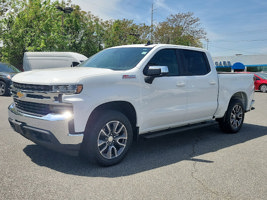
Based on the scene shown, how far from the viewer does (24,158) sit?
4.48 m

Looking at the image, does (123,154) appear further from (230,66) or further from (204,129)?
(230,66)

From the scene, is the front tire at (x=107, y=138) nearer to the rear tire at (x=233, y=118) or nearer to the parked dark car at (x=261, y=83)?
the rear tire at (x=233, y=118)

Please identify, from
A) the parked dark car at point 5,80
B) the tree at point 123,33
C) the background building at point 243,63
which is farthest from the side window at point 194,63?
the background building at point 243,63

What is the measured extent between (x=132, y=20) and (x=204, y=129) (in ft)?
130

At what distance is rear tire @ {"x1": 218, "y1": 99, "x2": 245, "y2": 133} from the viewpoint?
660 centimetres

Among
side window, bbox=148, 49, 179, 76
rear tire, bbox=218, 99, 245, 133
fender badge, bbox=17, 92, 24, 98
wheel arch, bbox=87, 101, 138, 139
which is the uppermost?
side window, bbox=148, 49, 179, 76

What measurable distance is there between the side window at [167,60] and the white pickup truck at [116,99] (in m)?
0.02

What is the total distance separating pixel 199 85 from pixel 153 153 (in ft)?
5.46

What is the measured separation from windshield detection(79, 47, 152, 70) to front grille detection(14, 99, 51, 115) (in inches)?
53.8

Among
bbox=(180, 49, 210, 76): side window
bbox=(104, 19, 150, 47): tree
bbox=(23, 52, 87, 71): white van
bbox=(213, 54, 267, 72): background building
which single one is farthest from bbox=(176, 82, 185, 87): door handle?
bbox=(213, 54, 267, 72): background building

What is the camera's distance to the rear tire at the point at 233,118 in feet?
21.6

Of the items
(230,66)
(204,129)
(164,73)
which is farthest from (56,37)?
(230,66)

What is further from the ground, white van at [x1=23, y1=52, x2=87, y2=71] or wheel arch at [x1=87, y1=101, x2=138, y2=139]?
white van at [x1=23, y1=52, x2=87, y2=71]

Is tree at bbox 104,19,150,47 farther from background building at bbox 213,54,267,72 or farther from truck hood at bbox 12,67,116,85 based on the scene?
truck hood at bbox 12,67,116,85
